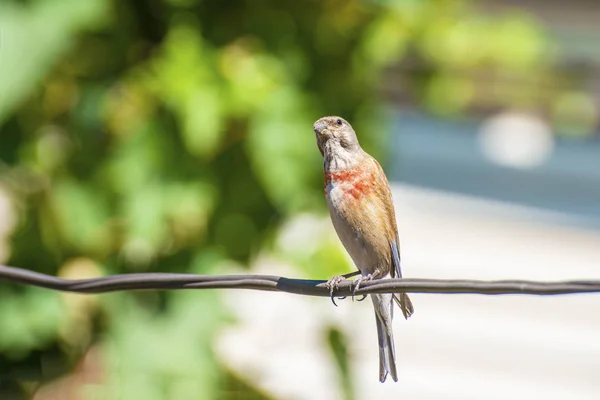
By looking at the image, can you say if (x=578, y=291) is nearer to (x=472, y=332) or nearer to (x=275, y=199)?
(x=275, y=199)

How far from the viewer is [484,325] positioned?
6.71 m

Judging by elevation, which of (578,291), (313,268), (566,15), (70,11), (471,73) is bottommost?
(578,291)

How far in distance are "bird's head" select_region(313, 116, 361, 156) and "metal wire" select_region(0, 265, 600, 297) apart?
19.1 inches

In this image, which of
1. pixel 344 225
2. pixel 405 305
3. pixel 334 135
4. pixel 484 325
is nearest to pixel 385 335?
pixel 405 305

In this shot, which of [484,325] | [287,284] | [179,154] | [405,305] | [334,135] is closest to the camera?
[287,284]

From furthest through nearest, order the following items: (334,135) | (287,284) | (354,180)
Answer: (354,180), (334,135), (287,284)

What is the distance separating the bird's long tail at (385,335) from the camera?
307 centimetres

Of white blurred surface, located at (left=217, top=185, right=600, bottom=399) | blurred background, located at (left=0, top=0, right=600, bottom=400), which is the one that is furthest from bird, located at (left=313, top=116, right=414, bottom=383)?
white blurred surface, located at (left=217, top=185, right=600, bottom=399)

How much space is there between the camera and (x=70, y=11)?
401 centimetres

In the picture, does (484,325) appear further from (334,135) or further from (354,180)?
(334,135)

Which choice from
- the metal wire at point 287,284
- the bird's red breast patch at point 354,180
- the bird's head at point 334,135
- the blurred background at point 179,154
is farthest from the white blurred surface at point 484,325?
the metal wire at point 287,284

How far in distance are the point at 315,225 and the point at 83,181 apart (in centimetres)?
107

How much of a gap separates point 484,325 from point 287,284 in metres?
4.36

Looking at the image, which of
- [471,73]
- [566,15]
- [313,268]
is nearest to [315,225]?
[313,268]
